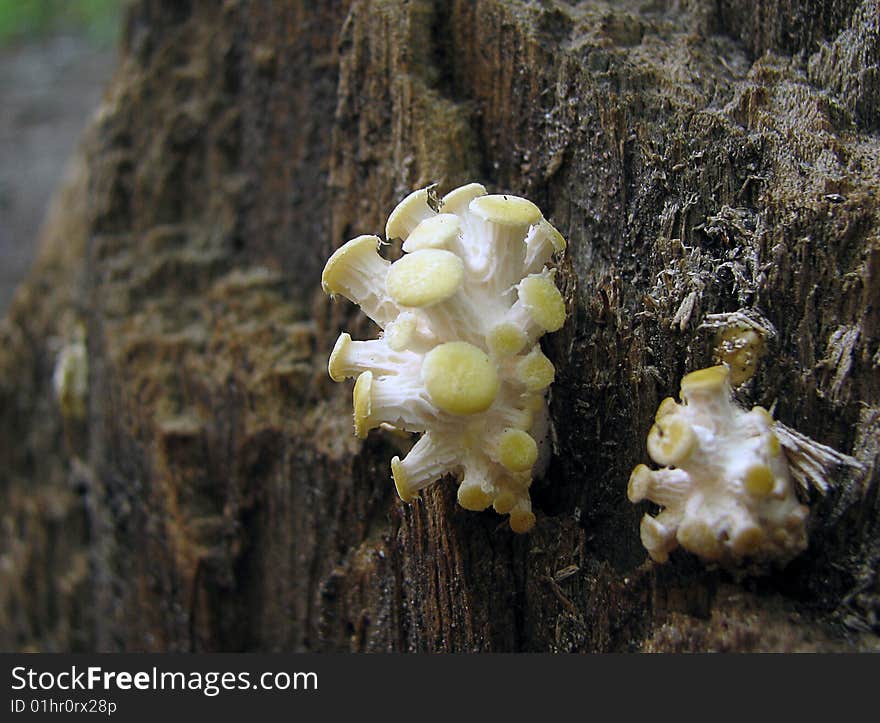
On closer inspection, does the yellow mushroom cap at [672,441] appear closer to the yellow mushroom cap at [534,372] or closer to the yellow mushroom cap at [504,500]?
the yellow mushroom cap at [534,372]

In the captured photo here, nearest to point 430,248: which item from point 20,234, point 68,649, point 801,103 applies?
point 801,103

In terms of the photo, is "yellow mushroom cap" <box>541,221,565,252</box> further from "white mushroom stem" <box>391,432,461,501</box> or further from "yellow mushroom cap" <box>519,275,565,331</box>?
"white mushroom stem" <box>391,432,461,501</box>

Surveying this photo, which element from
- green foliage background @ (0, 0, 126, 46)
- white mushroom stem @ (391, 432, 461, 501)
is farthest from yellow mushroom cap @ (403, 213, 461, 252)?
green foliage background @ (0, 0, 126, 46)

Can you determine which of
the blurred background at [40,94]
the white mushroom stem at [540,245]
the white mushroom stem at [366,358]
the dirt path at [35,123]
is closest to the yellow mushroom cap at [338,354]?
the white mushroom stem at [366,358]

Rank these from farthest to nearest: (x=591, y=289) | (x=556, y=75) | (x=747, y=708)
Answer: (x=556, y=75) < (x=591, y=289) < (x=747, y=708)

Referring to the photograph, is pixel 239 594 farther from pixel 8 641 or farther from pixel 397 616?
pixel 8 641

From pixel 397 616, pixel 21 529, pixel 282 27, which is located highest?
pixel 282 27
